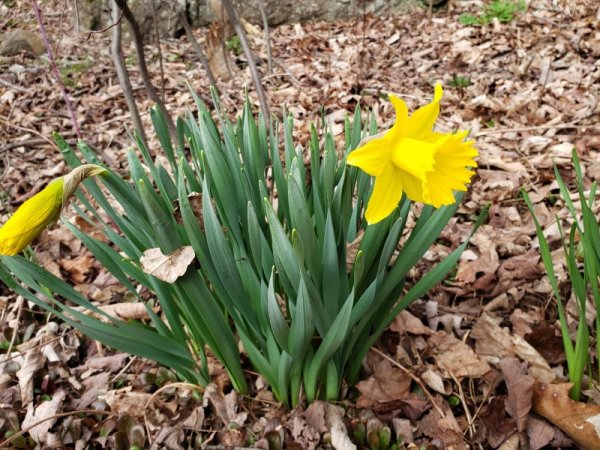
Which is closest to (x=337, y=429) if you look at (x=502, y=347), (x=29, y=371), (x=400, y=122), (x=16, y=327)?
(x=502, y=347)

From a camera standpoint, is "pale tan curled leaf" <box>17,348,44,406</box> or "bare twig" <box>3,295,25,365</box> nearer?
"pale tan curled leaf" <box>17,348,44,406</box>

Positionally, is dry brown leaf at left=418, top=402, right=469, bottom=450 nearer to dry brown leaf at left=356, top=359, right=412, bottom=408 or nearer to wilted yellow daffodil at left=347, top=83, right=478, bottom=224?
dry brown leaf at left=356, top=359, right=412, bottom=408

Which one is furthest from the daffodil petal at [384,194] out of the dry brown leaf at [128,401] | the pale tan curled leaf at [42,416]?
the pale tan curled leaf at [42,416]

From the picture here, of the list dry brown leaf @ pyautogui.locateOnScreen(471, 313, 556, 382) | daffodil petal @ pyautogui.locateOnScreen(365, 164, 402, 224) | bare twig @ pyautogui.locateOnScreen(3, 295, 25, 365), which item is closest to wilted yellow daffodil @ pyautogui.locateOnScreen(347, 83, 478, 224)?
daffodil petal @ pyautogui.locateOnScreen(365, 164, 402, 224)

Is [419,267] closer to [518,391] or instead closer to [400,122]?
[518,391]

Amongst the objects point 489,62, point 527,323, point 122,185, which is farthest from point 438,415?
point 489,62
